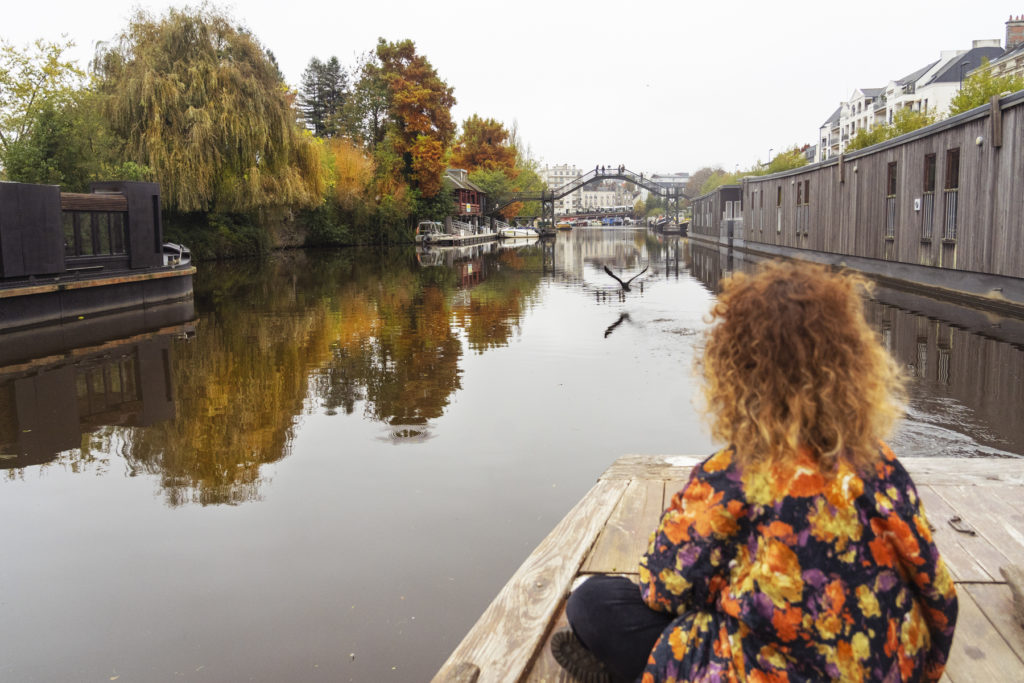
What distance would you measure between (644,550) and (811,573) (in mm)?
1770

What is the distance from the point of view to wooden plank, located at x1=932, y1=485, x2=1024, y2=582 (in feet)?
11.0

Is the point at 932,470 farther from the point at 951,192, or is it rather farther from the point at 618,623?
the point at 951,192

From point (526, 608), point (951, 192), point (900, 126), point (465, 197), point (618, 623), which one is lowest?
point (526, 608)

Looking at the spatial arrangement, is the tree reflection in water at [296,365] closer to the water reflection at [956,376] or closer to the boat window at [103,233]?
the boat window at [103,233]

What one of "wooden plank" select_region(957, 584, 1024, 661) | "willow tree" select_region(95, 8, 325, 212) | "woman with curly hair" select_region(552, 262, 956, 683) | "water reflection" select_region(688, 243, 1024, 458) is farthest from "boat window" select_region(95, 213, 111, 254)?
"woman with curly hair" select_region(552, 262, 956, 683)

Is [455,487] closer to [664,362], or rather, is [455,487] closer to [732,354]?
[732,354]

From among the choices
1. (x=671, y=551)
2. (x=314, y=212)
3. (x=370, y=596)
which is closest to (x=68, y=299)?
(x=370, y=596)

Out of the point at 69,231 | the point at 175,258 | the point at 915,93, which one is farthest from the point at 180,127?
the point at 915,93

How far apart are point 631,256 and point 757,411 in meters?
38.4

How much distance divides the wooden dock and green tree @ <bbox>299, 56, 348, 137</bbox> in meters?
81.1

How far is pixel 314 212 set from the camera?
4806 centimetres

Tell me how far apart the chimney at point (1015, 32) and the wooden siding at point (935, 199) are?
36.8 m

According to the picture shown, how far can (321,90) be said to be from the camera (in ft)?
266

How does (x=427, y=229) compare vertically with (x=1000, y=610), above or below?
above
